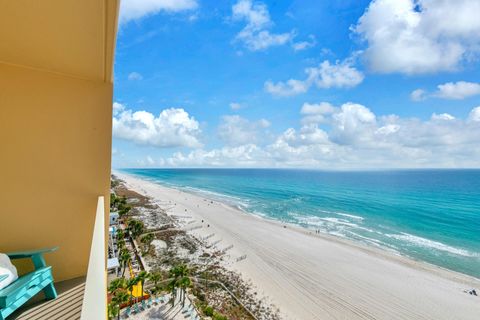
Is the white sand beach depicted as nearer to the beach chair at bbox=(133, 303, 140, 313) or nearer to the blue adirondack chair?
the beach chair at bbox=(133, 303, 140, 313)

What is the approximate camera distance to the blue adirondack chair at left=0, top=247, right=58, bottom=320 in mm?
1793

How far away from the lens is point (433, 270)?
1530cm

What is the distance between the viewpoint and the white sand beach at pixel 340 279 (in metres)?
10.7

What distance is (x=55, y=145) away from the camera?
238 centimetres

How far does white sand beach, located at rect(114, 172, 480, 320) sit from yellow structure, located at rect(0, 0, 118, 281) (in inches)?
396

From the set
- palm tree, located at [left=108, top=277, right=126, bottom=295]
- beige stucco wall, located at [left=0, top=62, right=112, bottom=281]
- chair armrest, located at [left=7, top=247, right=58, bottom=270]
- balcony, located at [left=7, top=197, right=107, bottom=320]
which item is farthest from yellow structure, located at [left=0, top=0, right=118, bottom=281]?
palm tree, located at [left=108, top=277, right=126, bottom=295]

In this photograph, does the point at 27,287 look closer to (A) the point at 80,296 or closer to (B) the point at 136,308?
(A) the point at 80,296

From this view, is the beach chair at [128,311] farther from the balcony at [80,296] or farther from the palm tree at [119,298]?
the balcony at [80,296]

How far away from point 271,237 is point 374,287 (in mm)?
8468

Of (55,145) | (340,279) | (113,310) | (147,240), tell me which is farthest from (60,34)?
(147,240)

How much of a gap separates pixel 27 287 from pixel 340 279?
48.3 feet

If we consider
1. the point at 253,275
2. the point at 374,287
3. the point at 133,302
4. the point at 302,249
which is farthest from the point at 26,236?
the point at 302,249

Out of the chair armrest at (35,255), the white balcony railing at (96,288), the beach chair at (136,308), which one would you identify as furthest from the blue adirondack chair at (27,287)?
the beach chair at (136,308)

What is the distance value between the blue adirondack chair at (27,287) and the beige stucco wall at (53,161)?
23cm
